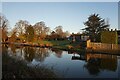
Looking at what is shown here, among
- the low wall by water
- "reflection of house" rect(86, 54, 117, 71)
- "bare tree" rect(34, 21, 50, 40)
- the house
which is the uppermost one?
"bare tree" rect(34, 21, 50, 40)

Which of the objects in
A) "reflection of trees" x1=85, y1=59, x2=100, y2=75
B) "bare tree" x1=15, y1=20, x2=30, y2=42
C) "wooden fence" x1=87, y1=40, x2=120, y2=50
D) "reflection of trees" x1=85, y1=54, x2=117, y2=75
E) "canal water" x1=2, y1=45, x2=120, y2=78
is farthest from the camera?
"bare tree" x1=15, y1=20, x2=30, y2=42

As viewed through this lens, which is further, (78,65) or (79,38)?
(79,38)

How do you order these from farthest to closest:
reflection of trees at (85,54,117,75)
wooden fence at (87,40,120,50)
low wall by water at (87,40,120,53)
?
wooden fence at (87,40,120,50) < low wall by water at (87,40,120,53) < reflection of trees at (85,54,117,75)

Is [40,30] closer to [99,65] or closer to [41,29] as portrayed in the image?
[41,29]

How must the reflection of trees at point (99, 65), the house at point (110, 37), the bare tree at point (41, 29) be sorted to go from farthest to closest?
the bare tree at point (41, 29)
the house at point (110, 37)
the reflection of trees at point (99, 65)

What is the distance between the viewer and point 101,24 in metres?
47.7

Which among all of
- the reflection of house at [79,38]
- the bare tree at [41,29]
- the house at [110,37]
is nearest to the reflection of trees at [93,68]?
the house at [110,37]

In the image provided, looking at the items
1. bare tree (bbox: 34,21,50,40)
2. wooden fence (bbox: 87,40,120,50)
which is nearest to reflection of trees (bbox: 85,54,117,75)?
wooden fence (bbox: 87,40,120,50)

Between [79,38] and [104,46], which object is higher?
[79,38]

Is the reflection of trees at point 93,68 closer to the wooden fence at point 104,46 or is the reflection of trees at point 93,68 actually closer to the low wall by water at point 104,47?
the low wall by water at point 104,47

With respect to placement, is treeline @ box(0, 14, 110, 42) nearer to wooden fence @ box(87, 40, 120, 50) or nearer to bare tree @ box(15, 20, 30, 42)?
bare tree @ box(15, 20, 30, 42)

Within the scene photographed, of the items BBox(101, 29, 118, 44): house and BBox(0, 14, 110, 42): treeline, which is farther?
BBox(0, 14, 110, 42): treeline

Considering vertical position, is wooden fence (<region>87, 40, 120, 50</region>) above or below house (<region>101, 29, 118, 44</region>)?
below

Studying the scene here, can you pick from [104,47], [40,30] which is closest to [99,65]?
[104,47]
